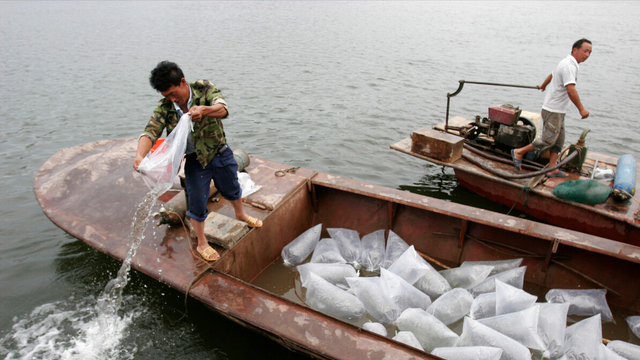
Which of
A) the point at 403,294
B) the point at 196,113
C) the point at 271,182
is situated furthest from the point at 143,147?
the point at 403,294

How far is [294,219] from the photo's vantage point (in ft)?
13.7

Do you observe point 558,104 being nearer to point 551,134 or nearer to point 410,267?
point 551,134

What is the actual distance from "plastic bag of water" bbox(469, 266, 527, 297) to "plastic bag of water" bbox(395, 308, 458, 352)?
661 millimetres

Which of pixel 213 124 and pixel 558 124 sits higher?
pixel 213 124

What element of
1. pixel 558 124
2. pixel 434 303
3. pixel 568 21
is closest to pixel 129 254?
pixel 434 303

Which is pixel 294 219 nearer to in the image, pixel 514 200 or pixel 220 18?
pixel 514 200

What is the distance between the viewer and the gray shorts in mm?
4766

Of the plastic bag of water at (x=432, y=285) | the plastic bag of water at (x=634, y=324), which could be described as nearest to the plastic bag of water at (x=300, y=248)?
the plastic bag of water at (x=432, y=285)

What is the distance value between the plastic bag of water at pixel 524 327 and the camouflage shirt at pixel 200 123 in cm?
253

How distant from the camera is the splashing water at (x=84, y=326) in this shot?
3299 mm

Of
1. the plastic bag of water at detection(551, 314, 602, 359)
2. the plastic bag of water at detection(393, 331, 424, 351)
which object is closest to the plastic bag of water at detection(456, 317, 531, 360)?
the plastic bag of water at detection(393, 331, 424, 351)

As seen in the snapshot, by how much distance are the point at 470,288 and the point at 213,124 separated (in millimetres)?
2609

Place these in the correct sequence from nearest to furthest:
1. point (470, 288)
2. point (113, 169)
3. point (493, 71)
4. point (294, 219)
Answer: point (470, 288) → point (294, 219) → point (113, 169) → point (493, 71)

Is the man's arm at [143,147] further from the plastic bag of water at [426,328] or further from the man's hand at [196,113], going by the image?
the plastic bag of water at [426,328]
